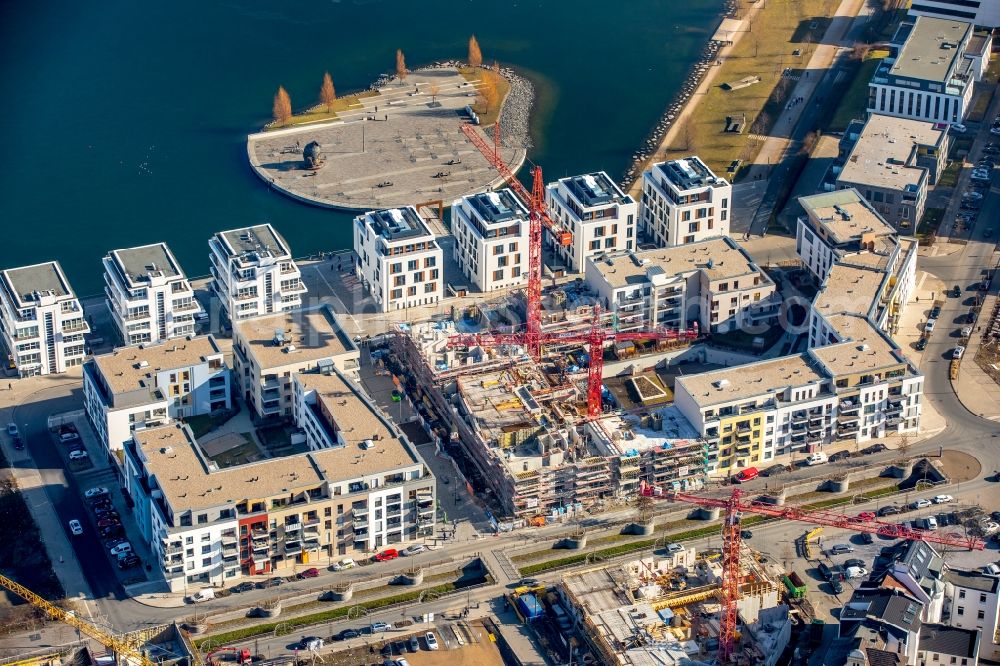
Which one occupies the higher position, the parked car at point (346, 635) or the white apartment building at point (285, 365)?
the white apartment building at point (285, 365)

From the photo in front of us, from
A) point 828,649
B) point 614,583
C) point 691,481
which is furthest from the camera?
point 691,481

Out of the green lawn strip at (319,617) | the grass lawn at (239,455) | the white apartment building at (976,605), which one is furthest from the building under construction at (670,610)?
the grass lawn at (239,455)

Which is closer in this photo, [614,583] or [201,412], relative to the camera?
[614,583]

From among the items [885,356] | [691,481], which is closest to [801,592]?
[691,481]

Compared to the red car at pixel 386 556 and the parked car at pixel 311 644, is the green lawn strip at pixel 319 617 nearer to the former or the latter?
the parked car at pixel 311 644

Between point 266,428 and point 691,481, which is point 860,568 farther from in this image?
point 266,428

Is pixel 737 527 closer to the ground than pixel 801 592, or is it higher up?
higher up
